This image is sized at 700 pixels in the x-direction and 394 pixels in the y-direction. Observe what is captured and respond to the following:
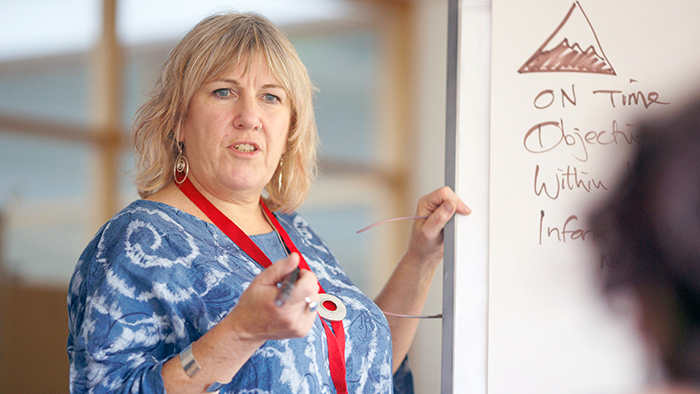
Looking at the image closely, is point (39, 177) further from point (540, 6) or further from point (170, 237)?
point (540, 6)

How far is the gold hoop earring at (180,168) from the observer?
110cm

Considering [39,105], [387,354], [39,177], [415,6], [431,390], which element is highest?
[415,6]

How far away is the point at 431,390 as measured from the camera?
99.2 inches

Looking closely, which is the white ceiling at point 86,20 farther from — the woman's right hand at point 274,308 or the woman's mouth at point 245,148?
the woman's right hand at point 274,308

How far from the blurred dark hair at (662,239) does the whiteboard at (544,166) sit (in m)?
0.03

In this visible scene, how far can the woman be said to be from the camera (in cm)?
78

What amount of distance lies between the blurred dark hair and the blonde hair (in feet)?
2.37

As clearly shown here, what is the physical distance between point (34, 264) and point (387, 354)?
5.56ft

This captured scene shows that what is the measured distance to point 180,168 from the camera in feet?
3.61

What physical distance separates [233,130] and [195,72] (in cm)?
15

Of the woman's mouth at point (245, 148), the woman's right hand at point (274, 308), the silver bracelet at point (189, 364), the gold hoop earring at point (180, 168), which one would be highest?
the woman's mouth at point (245, 148)

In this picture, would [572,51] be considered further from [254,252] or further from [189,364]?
[189,364]

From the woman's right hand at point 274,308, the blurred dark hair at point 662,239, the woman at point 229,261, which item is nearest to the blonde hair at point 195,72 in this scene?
the woman at point 229,261

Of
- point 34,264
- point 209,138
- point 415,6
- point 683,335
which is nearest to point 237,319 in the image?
point 209,138
